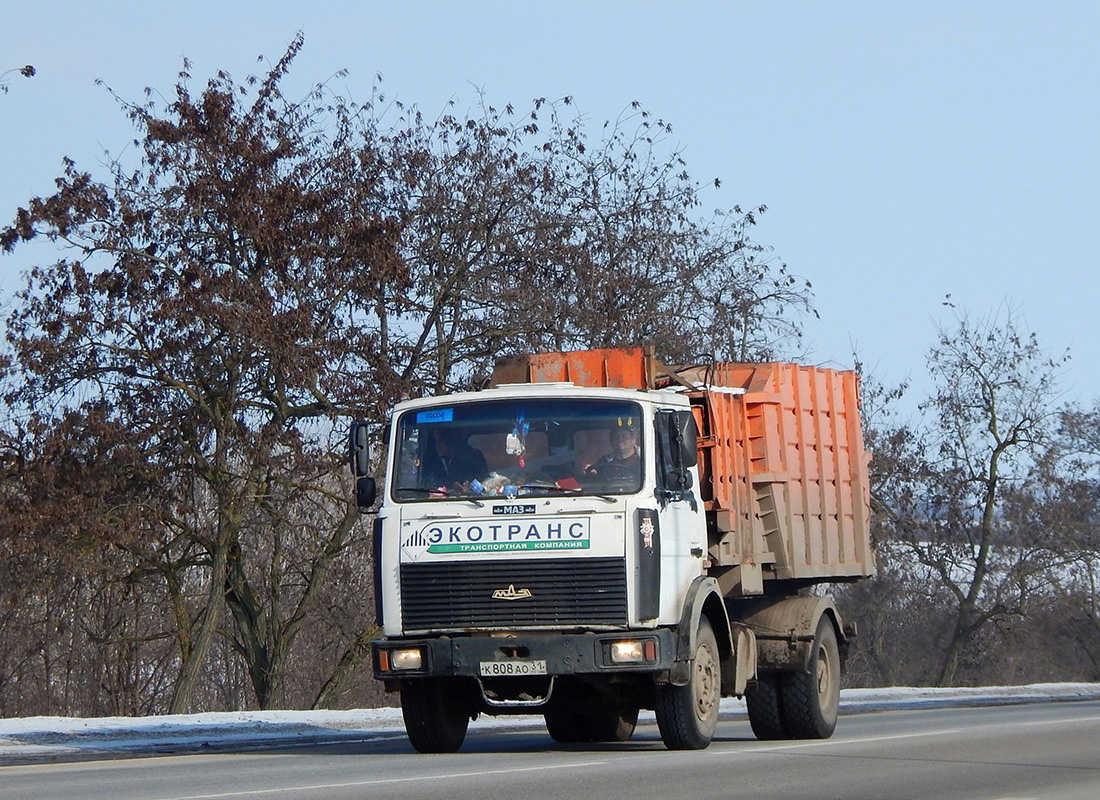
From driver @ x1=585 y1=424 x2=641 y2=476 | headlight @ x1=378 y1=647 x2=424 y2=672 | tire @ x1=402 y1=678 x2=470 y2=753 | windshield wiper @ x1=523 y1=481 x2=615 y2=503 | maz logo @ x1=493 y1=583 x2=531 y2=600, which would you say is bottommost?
tire @ x1=402 y1=678 x2=470 y2=753

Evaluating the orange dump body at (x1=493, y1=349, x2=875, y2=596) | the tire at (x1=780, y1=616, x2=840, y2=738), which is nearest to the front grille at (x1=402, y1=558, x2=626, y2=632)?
the orange dump body at (x1=493, y1=349, x2=875, y2=596)

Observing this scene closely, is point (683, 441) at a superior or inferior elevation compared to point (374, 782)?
superior

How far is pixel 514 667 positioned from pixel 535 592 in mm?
585

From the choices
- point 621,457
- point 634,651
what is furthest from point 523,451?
point 634,651

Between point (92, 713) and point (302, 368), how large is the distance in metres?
16.3

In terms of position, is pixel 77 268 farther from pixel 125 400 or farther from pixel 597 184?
pixel 597 184

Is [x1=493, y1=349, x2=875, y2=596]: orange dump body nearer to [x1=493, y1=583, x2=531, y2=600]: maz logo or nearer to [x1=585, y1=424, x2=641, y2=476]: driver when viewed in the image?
[x1=585, y1=424, x2=641, y2=476]: driver

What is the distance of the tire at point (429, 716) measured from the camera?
41.6ft

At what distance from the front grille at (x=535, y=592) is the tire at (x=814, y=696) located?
11.4 feet

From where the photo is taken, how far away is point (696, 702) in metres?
12.3

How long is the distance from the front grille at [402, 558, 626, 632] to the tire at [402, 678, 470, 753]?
1.04 metres

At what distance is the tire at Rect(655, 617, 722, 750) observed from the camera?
12.1 meters

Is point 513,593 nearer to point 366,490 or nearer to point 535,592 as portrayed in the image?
point 535,592

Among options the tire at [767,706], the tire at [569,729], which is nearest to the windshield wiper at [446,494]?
the tire at [569,729]
